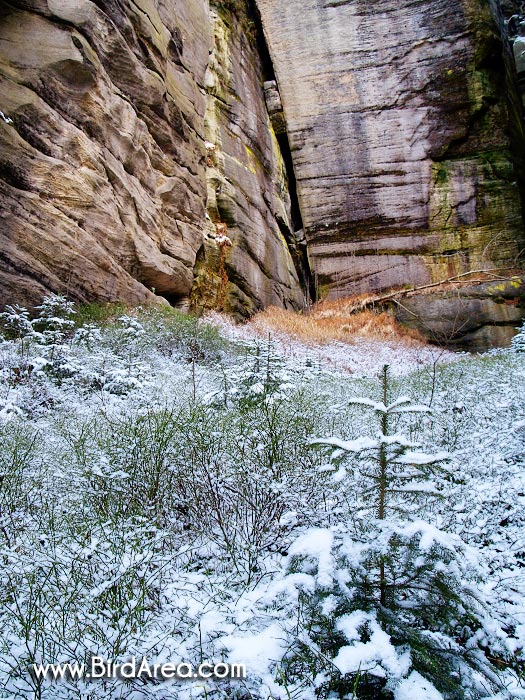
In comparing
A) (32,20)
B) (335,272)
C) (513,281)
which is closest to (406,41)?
(335,272)

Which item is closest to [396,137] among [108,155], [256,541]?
[108,155]

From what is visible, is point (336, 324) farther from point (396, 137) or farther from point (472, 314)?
point (396, 137)

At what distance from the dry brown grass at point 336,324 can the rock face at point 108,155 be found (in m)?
1.05

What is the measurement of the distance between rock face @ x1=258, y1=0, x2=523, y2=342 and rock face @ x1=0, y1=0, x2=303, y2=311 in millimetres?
5130

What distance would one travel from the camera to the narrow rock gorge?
6.67 meters

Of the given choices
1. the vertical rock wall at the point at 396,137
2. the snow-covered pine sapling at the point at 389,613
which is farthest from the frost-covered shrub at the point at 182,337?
the vertical rock wall at the point at 396,137

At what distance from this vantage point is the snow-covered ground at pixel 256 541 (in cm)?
136

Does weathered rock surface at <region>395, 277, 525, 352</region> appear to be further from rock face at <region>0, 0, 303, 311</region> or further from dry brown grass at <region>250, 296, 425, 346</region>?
rock face at <region>0, 0, 303, 311</region>

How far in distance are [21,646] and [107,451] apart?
1.35 meters

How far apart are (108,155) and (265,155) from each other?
320 inches

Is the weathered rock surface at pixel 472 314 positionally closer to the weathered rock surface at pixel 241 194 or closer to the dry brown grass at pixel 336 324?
the dry brown grass at pixel 336 324

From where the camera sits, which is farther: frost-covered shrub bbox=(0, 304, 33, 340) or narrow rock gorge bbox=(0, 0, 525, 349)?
narrow rock gorge bbox=(0, 0, 525, 349)

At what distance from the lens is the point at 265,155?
14477 millimetres

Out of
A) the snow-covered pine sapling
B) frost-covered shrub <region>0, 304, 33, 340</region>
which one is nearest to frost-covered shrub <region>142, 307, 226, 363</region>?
frost-covered shrub <region>0, 304, 33, 340</region>
